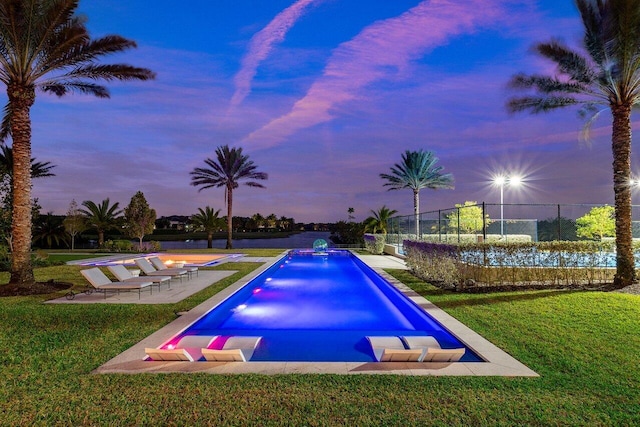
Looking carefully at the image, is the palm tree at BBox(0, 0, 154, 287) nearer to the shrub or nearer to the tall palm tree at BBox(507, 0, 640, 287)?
the shrub

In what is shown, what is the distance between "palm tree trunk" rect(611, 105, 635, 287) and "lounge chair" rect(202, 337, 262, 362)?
403 inches

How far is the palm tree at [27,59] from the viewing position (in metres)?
9.55

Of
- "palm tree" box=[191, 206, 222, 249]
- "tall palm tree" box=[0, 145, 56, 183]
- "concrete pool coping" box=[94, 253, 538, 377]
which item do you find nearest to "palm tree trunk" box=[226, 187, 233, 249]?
"palm tree" box=[191, 206, 222, 249]

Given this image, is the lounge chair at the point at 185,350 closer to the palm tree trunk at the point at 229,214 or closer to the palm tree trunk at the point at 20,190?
the palm tree trunk at the point at 20,190

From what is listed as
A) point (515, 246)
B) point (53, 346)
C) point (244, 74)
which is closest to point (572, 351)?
point (515, 246)

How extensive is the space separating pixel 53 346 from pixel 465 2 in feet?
49.9

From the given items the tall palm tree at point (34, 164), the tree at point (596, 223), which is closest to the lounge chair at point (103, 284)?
the tall palm tree at point (34, 164)

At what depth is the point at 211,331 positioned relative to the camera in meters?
7.01

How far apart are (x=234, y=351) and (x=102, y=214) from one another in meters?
31.3

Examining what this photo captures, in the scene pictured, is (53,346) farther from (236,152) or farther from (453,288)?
(236,152)

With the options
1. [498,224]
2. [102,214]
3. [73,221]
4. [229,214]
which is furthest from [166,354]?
[102,214]

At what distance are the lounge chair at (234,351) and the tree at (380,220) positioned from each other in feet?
94.2

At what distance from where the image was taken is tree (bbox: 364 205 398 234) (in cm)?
3372

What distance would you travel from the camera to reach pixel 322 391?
12.6 ft
